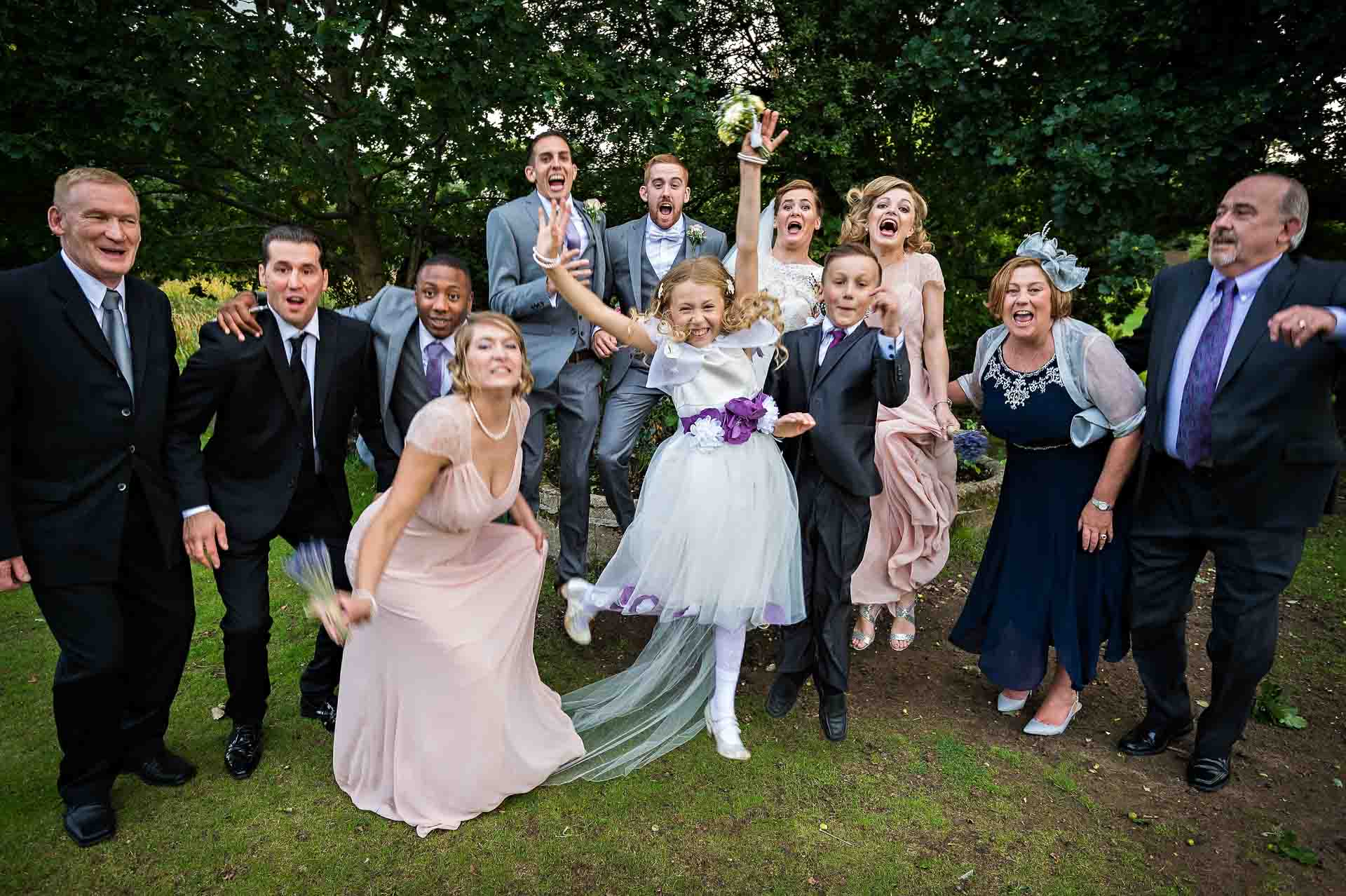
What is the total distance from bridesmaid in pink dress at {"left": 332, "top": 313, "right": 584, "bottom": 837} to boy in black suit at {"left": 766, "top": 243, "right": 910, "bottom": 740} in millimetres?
1369

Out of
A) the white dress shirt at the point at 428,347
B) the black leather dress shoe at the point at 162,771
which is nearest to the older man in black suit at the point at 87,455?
the black leather dress shoe at the point at 162,771

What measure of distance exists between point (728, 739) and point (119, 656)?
2.60 m

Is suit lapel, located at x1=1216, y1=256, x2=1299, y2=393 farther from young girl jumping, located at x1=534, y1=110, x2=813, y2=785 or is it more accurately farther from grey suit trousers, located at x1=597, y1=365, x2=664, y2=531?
grey suit trousers, located at x1=597, y1=365, x2=664, y2=531

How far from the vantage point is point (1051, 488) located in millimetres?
4098

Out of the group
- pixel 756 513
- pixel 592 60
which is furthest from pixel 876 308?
pixel 592 60

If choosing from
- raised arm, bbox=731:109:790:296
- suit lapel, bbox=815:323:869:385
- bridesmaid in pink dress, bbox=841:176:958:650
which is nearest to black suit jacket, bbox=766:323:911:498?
suit lapel, bbox=815:323:869:385

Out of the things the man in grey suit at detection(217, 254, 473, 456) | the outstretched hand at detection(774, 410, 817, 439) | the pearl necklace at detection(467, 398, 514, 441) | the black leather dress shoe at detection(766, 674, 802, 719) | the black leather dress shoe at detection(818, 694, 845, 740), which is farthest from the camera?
the black leather dress shoe at detection(766, 674, 802, 719)

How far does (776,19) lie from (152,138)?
529 cm

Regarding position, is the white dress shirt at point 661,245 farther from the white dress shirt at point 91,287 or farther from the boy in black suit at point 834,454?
the white dress shirt at point 91,287

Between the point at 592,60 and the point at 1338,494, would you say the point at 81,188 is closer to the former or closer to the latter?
the point at 592,60

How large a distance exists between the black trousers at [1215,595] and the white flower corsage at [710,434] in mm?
1994

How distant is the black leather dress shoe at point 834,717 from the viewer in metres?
4.11

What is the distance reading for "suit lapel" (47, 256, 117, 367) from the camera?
3107 millimetres

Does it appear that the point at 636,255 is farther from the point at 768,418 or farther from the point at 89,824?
the point at 89,824
